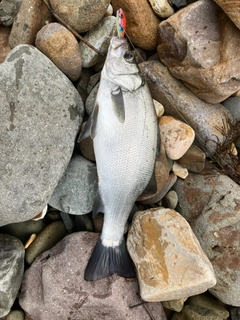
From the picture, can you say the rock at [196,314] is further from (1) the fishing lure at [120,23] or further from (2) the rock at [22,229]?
(1) the fishing lure at [120,23]

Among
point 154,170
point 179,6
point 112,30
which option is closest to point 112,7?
point 112,30

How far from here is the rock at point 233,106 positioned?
378 cm

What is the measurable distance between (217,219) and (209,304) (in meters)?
0.93

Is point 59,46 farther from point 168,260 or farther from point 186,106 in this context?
point 168,260

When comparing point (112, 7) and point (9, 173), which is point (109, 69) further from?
point (9, 173)

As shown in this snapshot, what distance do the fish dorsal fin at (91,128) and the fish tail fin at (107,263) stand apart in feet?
3.24

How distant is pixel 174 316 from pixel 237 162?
1.81 m

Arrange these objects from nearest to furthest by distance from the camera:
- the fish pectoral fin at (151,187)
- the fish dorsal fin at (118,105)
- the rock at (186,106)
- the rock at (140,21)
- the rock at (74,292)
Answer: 1. the fish dorsal fin at (118,105)
2. the rock at (74,292)
3. the fish pectoral fin at (151,187)
4. the rock at (140,21)
5. the rock at (186,106)

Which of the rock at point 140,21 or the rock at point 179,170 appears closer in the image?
the rock at point 140,21

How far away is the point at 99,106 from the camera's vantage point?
3158 mm

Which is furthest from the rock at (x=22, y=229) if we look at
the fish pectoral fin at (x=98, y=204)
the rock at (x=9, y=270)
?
the fish pectoral fin at (x=98, y=204)

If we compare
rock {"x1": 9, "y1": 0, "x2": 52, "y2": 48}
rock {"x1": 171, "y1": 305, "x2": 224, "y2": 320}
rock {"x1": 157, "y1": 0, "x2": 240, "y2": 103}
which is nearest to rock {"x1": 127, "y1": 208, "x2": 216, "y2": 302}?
rock {"x1": 171, "y1": 305, "x2": 224, "y2": 320}

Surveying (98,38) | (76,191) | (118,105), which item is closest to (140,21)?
(98,38)

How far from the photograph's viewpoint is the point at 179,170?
11.9 ft
